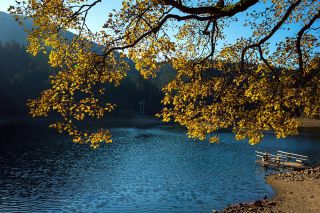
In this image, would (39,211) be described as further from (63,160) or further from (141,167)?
(63,160)

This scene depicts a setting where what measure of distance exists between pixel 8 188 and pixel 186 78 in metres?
27.9

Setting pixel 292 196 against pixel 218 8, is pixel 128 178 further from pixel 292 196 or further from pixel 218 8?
pixel 218 8

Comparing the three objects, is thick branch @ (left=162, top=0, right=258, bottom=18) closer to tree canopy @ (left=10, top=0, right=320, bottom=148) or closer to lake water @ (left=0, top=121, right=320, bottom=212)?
tree canopy @ (left=10, top=0, right=320, bottom=148)

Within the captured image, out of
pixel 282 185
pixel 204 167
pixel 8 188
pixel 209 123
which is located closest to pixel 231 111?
pixel 209 123

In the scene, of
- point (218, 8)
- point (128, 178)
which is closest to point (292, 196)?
point (128, 178)

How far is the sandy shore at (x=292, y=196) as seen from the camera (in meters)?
27.5

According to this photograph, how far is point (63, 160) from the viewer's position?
5603cm

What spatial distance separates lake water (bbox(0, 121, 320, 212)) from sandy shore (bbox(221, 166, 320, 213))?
1.90 metres

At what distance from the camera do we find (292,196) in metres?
32.5

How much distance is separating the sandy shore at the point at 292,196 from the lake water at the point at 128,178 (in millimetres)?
1898

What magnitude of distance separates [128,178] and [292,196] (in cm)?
1960

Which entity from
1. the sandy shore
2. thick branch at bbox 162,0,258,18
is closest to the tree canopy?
thick branch at bbox 162,0,258,18

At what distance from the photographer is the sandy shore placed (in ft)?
90.3

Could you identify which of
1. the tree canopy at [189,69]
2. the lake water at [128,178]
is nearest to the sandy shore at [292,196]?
the lake water at [128,178]
